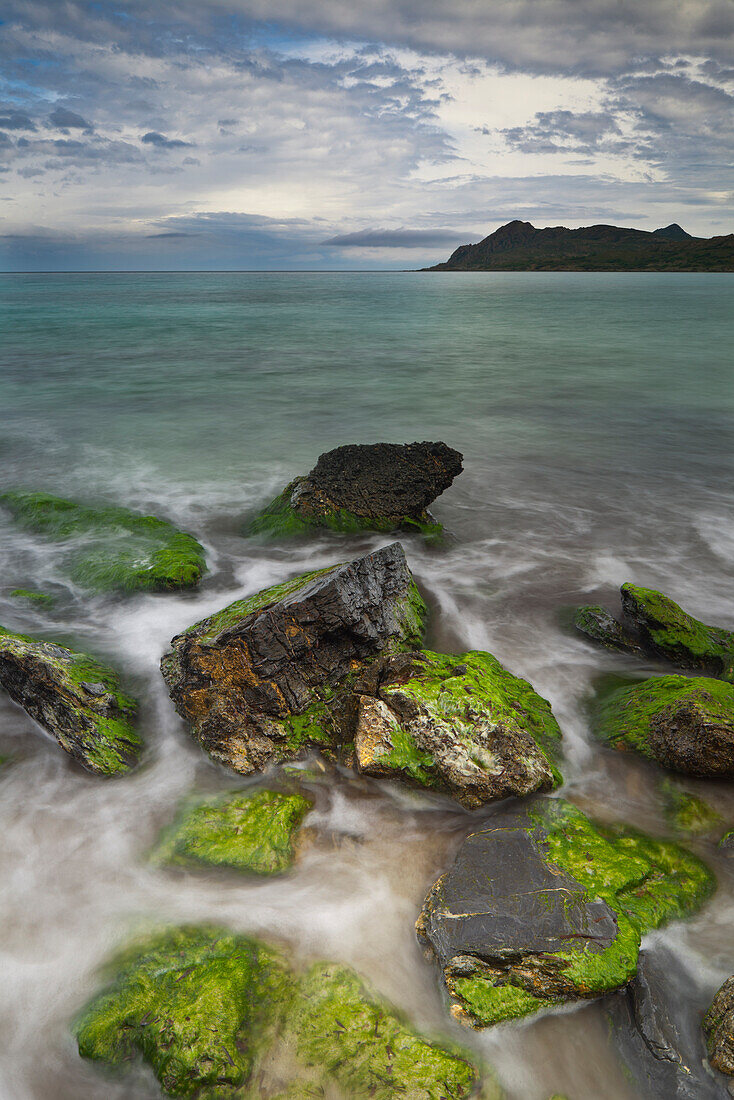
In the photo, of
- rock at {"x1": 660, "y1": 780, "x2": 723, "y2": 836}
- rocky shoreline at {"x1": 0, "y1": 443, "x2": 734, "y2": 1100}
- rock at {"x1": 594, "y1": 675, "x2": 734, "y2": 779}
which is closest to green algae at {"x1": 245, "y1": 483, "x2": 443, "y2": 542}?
rocky shoreline at {"x1": 0, "y1": 443, "x2": 734, "y2": 1100}

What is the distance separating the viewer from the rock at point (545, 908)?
Answer: 12.1 feet

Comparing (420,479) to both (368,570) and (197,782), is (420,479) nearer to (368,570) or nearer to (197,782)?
(368,570)

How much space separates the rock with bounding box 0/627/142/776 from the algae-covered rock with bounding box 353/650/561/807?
7.45ft

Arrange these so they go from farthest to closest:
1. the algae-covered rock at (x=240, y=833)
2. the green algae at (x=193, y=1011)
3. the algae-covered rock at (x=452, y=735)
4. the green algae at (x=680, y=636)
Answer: the green algae at (x=680, y=636)
the algae-covered rock at (x=452, y=735)
the algae-covered rock at (x=240, y=833)
the green algae at (x=193, y=1011)

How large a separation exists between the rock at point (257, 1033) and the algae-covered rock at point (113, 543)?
5.50 m

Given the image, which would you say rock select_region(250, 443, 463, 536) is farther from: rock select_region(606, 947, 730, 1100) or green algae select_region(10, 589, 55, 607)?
rock select_region(606, 947, 730, 1100)

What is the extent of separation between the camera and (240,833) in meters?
4.86

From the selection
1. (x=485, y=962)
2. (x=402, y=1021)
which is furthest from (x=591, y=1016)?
(x=402, y=1021)

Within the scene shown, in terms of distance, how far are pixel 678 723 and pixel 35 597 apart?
8021mm

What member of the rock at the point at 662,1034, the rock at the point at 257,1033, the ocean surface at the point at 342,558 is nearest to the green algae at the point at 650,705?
the ocean surface at the point at 342,558

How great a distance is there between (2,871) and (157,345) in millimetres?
35816

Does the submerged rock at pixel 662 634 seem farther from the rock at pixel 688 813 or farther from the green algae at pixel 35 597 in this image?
the green algae at pixel 35 597

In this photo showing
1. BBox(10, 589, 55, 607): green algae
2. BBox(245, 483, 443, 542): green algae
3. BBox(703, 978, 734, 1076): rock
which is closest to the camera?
BBox(703, 978, 734, 1076): rock

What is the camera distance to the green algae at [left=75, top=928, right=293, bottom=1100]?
11.2ft
